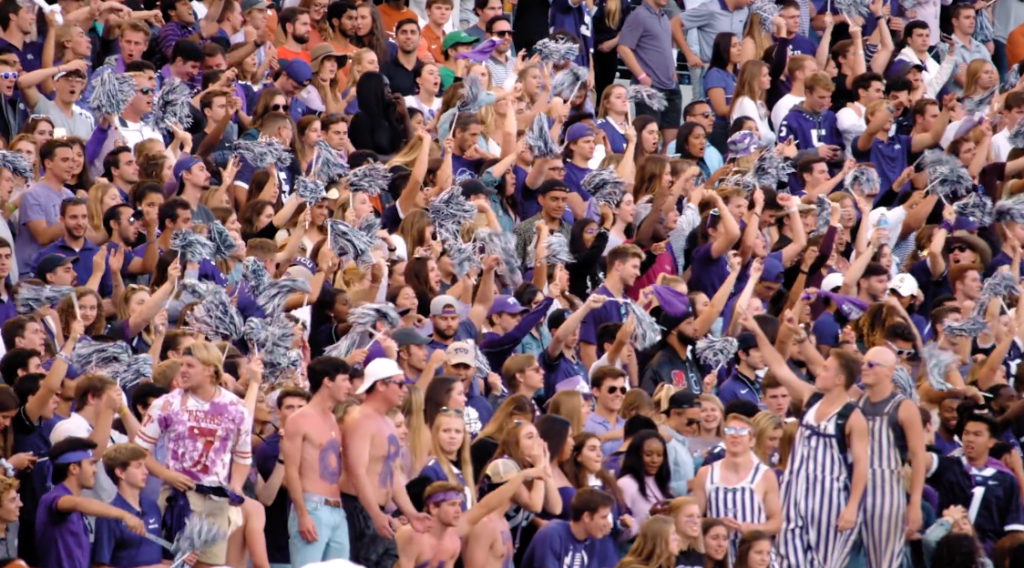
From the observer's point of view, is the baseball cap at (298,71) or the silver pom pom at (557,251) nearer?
the silver pom pom at (557,251)

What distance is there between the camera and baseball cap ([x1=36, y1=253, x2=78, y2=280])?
36.6 ft

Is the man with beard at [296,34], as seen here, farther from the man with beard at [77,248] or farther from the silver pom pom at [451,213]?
the man with beard at [77,248]

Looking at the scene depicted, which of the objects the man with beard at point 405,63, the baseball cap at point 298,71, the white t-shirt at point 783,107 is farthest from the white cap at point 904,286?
the baseball cap at point 298,71

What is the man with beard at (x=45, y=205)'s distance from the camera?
461 inches

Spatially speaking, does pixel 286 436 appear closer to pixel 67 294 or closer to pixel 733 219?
pixel 67 294

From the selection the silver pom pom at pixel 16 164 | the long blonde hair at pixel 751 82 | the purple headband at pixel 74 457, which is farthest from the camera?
the long blonde hair at pixel 751 82

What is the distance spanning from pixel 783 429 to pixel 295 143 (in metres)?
3.99

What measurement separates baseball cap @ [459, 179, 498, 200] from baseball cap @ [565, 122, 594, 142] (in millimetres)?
1327

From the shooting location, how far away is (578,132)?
46.8ft

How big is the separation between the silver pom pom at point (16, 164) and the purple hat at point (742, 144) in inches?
198

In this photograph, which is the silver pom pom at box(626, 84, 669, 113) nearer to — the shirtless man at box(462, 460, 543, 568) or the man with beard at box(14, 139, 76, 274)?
the man with beard at box(14, 139, 76, 274)

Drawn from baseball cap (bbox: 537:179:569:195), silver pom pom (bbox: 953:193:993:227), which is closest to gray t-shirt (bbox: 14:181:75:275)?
baseball cap (bbox: 537:179:569:195)

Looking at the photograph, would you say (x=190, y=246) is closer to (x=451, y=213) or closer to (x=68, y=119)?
(x=451, y=213)

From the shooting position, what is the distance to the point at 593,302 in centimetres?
1185
